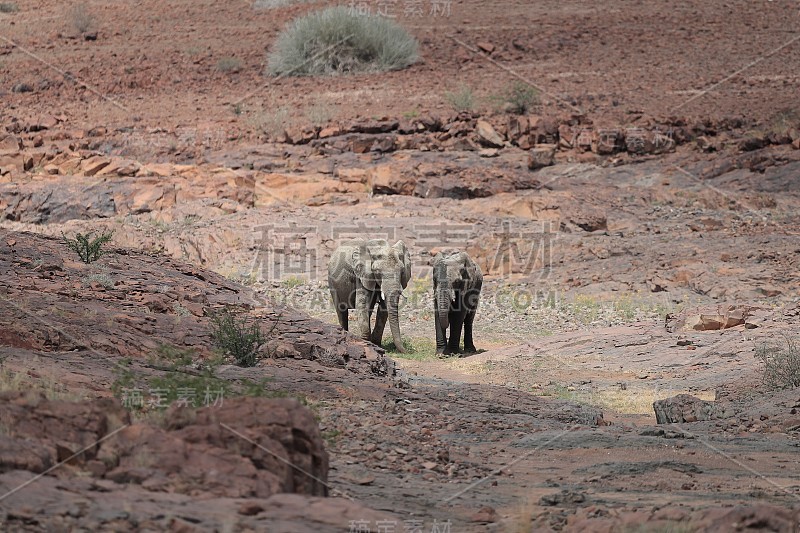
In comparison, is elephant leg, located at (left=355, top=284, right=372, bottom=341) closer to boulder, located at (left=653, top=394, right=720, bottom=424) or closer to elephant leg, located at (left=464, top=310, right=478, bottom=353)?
elephant leg, located at (left=464, top=310, right=478, bottom=353)

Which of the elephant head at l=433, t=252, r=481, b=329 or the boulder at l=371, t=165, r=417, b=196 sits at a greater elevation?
the boulder at l=371, t=165, r=417, b=196

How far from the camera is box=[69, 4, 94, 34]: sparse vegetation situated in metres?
41.9

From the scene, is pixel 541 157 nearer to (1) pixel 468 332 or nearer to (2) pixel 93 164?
(2) pixel 93 164

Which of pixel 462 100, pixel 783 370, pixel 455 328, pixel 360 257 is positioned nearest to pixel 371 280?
pixel 360 257

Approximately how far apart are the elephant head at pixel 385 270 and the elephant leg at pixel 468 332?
1.18 m

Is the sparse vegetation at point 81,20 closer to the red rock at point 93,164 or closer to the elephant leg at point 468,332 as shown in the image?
the red rock at point 93,164

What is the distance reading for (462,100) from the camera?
3130 cm

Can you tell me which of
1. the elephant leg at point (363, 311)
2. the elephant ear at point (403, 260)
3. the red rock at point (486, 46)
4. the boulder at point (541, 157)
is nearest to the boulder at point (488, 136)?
the boulder at point (541, 157)

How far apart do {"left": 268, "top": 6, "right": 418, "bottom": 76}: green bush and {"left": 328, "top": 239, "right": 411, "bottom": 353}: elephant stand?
65.4 feet

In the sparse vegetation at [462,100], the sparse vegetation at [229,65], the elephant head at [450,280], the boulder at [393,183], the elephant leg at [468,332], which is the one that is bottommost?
the elephant leg at [468,332]

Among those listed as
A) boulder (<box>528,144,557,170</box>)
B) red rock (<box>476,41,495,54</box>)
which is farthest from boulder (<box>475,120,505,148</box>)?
red rock (<box>476,41,495,54</box>)

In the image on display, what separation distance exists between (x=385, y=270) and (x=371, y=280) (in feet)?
1.28

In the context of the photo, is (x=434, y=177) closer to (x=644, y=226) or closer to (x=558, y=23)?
(x=644, y=226)

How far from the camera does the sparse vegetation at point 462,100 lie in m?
31.1
